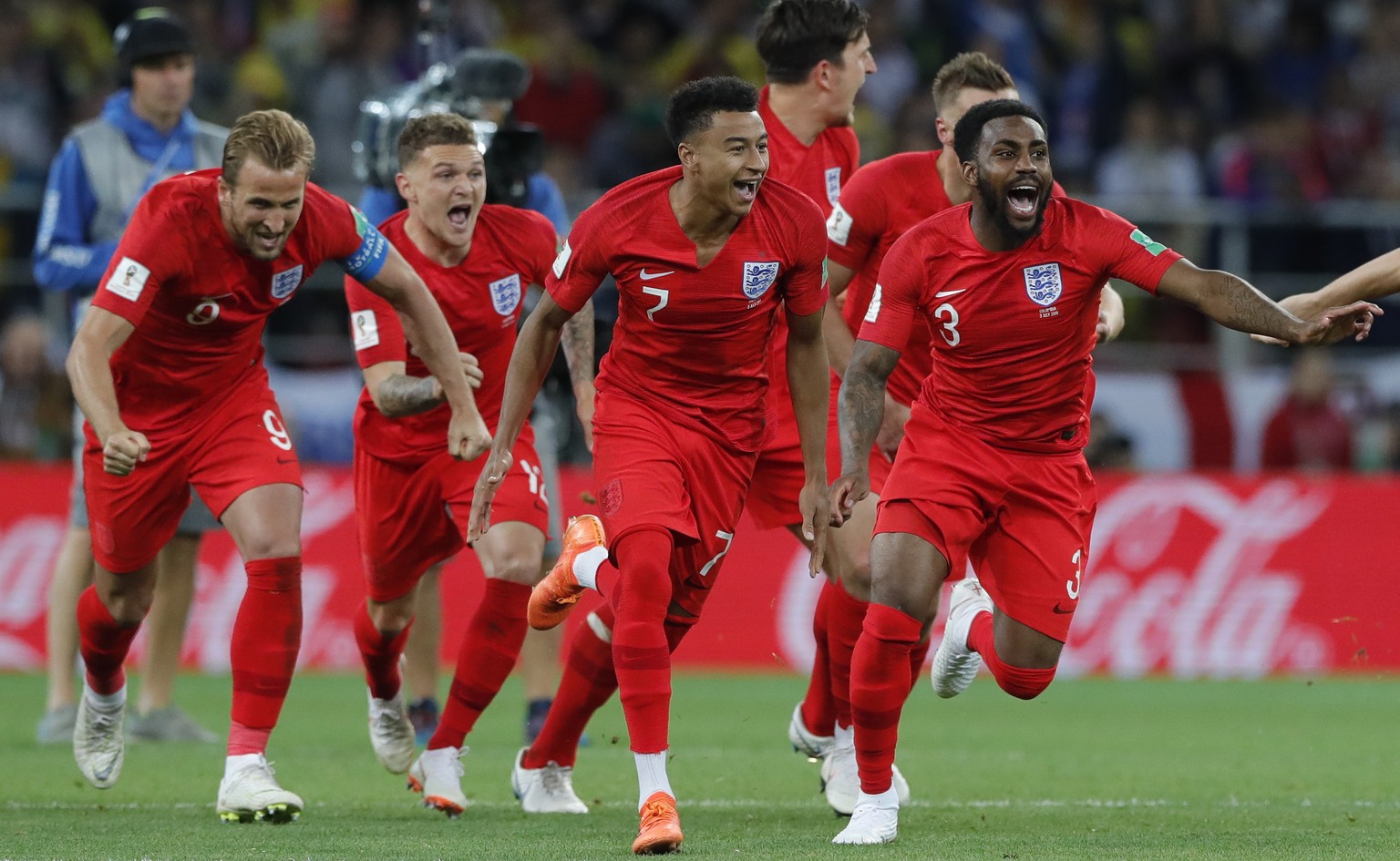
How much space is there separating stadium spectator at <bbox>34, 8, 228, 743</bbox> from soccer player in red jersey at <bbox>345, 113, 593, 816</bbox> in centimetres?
202

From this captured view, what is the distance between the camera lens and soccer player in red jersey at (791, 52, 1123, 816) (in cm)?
752

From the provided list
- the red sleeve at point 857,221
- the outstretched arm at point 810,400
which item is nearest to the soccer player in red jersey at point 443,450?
Answer: the outstretched arm at point 810,400

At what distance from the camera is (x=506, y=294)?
25.9 feet

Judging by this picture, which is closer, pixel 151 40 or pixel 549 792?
pixel 549 792

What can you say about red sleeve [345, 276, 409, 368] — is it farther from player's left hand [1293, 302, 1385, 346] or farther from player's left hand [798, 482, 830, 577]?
player's left hand [1293, 302, 1385, 346]

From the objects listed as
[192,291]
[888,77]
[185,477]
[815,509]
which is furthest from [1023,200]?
[888,77]

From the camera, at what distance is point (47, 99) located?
51.3 ft

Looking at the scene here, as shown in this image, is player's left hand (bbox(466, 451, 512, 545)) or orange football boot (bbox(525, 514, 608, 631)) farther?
orange football boot (bbox(525, 514, 608, 631))

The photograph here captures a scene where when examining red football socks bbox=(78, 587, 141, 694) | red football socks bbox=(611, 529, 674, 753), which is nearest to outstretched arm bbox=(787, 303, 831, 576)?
red football socks bbox=(611, 529, 674, 753)

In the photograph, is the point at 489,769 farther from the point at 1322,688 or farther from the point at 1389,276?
the point at 1322,688

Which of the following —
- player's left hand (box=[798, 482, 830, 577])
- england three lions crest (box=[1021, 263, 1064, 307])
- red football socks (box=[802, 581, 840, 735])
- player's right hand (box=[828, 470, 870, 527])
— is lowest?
red football socks (box=[802, 581, 840, 735])

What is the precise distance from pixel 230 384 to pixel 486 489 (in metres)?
1.31

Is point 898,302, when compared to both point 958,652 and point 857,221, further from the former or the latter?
point 958,652

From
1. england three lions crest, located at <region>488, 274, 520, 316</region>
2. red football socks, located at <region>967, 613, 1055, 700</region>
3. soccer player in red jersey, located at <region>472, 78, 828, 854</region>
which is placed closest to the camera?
soccer player in red jersey, located at <region>472, 78, 828, 854</region>
